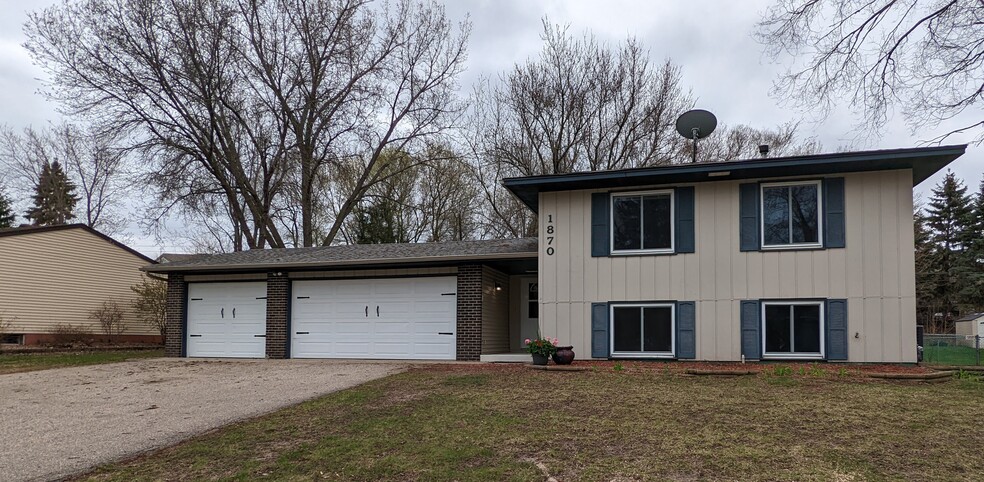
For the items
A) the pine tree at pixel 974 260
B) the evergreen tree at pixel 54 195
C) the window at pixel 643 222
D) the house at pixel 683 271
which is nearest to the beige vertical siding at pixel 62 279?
the house at pixel 683 271

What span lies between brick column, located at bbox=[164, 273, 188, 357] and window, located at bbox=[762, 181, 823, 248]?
1329 centimetres

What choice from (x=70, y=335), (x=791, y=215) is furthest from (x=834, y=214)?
(x=70, y=335)

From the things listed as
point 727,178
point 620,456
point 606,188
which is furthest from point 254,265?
point 620,456

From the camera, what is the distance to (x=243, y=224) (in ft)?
82.7

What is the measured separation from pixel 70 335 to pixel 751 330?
69.7 ft

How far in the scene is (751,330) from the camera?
11484 mm

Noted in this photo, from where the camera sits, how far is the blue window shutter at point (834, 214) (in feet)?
36.8

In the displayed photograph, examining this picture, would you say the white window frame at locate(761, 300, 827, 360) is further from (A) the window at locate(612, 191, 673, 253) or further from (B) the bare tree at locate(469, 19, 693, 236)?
(B) the bare tree at locate(469, 19, 693, 236)

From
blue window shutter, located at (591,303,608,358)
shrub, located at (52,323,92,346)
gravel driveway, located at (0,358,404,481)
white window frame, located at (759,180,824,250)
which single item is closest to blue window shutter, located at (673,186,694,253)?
white window frame, located at (759,180,824,250)

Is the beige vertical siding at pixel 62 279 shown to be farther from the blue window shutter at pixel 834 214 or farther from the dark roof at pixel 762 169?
the blue window shutter at pixel 834 214

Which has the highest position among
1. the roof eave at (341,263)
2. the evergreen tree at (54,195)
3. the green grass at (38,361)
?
the evergreen tree at (54,195)

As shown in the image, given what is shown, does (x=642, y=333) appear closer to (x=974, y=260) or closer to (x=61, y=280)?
(x=61, y=280)

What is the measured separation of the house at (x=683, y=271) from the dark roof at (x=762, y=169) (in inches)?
1.4

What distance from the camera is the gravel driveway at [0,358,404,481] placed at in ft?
21.6
